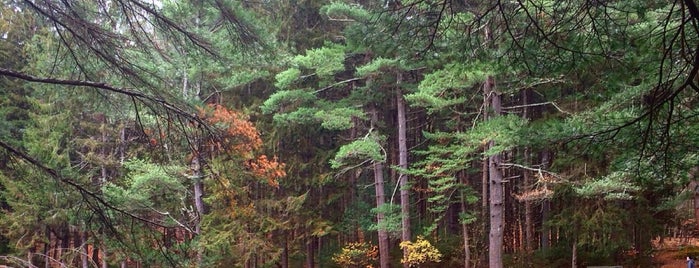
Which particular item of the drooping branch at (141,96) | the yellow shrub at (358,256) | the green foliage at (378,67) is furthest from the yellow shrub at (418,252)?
the drooping branch at (141,96)

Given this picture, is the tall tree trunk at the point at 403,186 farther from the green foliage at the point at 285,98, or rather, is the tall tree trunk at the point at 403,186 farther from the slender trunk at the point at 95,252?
the slender trunk at the point at 95,252

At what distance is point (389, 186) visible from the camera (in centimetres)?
1752

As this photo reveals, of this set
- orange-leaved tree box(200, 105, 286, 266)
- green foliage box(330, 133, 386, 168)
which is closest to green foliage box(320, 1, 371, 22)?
green foliage box(330, 133, 386, 168)

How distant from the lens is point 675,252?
608 inches

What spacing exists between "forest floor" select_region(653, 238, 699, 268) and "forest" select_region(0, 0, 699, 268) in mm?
487

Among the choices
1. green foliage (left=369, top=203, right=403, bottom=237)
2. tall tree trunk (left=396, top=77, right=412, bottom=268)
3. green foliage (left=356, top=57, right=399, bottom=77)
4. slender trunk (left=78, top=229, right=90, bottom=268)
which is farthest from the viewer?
tall tree trunk (left=396, top=77, right=412, bottom=268)

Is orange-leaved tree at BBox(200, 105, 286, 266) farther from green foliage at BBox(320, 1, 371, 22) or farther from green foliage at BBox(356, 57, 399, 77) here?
green foliage at BBox(320, 1, 371, 22)

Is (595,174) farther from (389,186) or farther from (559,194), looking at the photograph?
(389,186)

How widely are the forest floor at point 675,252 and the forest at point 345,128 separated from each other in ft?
1.60

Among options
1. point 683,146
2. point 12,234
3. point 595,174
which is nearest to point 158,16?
point 683,146

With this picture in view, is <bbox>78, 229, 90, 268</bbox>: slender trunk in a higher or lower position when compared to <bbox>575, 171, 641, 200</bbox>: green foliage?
lower

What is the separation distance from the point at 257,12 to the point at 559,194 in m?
9.61

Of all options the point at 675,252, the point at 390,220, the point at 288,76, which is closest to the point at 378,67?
the point at 288,76

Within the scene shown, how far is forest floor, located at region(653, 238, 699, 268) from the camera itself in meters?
13.9
